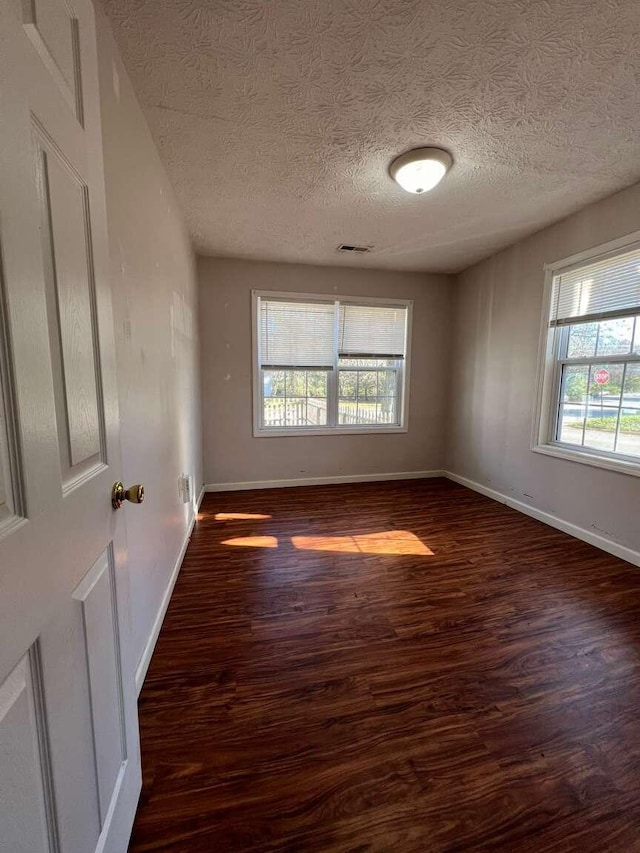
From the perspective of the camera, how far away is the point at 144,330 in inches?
66.8

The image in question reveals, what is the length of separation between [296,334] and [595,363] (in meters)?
2.85

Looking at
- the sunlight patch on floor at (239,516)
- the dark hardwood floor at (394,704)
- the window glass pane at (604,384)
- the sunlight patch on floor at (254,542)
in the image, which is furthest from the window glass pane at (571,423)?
the sunlight patch on floor at (239,516)

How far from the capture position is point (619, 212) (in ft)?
8.22

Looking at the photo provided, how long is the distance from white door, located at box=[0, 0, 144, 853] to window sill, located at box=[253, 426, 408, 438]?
3.18 metres

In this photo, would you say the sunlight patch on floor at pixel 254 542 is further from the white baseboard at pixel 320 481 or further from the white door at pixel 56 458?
the white door at pixel 56 458

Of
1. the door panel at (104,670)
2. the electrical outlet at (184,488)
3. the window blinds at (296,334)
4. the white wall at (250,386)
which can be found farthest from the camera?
the window blinds at (296,334)

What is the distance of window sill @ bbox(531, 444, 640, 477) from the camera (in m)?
2.50

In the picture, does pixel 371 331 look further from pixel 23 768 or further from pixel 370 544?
pixel 23 768

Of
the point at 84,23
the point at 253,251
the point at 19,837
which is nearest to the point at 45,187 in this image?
the point at 84,23

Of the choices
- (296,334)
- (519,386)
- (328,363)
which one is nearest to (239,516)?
(328,363)

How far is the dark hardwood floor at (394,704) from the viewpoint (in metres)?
1.04

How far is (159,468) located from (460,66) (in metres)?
2.33

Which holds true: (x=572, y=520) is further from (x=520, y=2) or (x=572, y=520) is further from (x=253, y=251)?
(x=253, y=251)

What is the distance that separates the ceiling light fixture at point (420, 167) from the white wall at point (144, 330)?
141 cm
